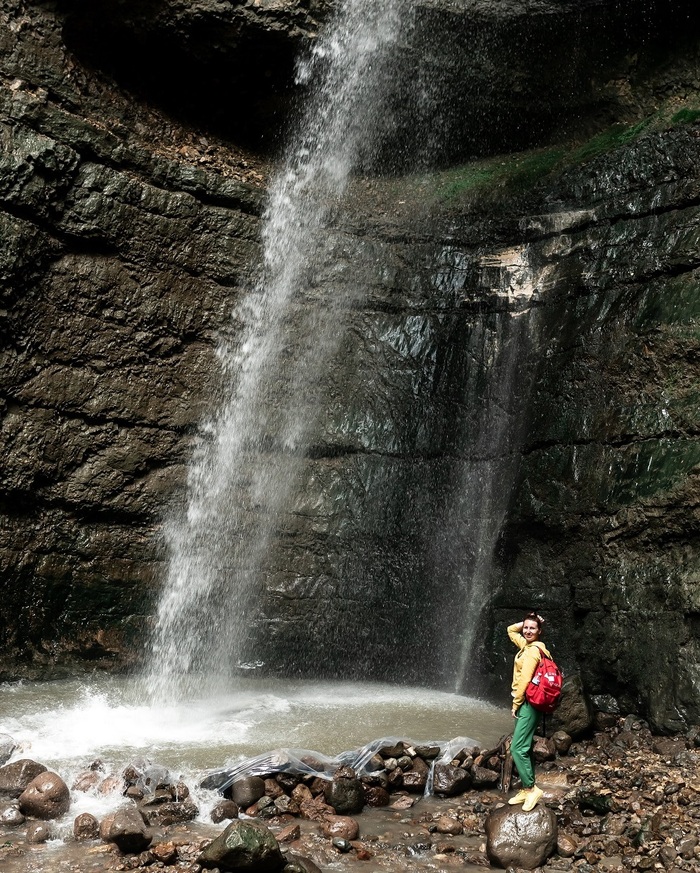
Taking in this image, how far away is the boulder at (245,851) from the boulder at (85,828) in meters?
0.85

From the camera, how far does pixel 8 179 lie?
8.46 metres

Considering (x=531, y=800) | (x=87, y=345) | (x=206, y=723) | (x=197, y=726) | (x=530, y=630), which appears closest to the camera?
(x=531, y=800)

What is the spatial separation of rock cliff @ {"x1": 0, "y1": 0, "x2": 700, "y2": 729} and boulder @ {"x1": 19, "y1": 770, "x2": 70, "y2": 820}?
354cm

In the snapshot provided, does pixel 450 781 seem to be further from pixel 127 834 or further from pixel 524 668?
pixel 127 834

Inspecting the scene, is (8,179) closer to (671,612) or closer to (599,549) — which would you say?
(599,549)

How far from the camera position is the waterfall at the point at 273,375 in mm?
9352

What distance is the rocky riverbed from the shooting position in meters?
4.88

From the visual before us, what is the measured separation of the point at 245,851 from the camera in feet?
14.9

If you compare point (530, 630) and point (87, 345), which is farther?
point (87, 345)

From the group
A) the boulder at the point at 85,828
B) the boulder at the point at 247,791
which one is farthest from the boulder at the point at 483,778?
the boulder at the point at 85,828

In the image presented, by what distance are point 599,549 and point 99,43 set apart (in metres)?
8.37

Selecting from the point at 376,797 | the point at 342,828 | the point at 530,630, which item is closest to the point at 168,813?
the point at 342,828

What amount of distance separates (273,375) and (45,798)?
5.76m

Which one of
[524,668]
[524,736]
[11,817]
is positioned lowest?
[11,817]
